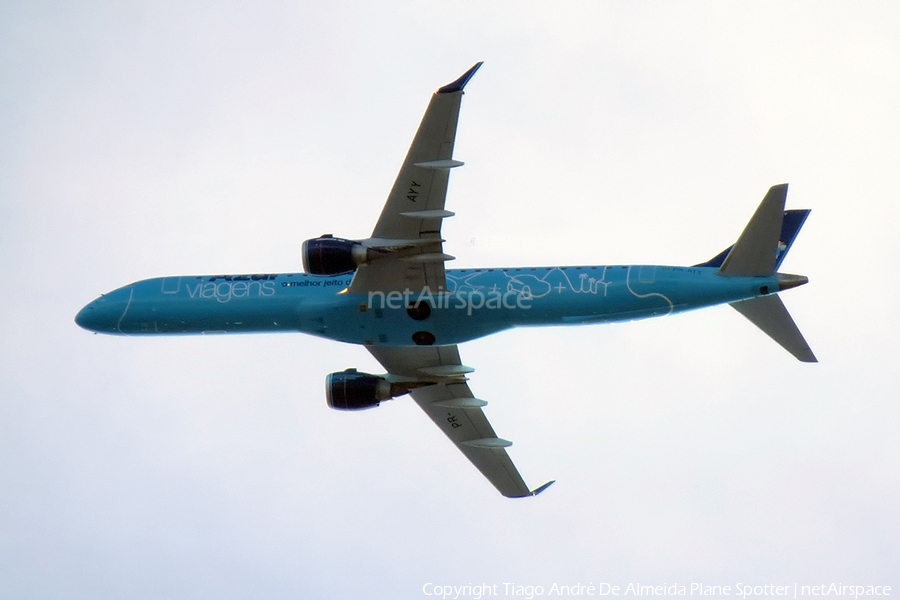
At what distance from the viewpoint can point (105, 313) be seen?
120ft

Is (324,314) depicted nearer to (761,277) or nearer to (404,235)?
(404,235)

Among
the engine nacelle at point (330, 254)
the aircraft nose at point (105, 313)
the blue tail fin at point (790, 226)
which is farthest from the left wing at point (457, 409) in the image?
the blue tail fin at point (790, 226)

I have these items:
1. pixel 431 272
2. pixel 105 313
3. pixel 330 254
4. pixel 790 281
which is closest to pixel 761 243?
pixel 790 281

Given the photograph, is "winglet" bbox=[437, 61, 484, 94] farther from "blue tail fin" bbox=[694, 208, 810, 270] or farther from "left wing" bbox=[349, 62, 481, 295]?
"blue tail fin" bbox=[694, 208, 810, 270]

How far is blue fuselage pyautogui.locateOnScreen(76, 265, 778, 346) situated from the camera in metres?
32.2

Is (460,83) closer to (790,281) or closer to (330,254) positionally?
(330,254)

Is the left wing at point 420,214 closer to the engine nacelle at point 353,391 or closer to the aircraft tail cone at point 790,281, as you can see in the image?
the engine nacelle at point 353,391

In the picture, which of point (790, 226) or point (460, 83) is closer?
point (460, 83)

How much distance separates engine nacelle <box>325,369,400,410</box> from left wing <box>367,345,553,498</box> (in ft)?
2.49

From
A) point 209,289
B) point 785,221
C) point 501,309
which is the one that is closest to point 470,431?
point 501,309

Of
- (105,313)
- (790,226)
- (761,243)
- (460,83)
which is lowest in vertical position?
(105,313)

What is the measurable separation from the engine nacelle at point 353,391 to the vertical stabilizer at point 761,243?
11504 millimetres

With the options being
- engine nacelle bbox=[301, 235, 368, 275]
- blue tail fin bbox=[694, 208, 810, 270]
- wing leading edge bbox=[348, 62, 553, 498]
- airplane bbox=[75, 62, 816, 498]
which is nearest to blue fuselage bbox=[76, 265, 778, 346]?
airplane bbox=[75, 62, 816, 498]

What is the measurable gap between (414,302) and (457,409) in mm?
6452
